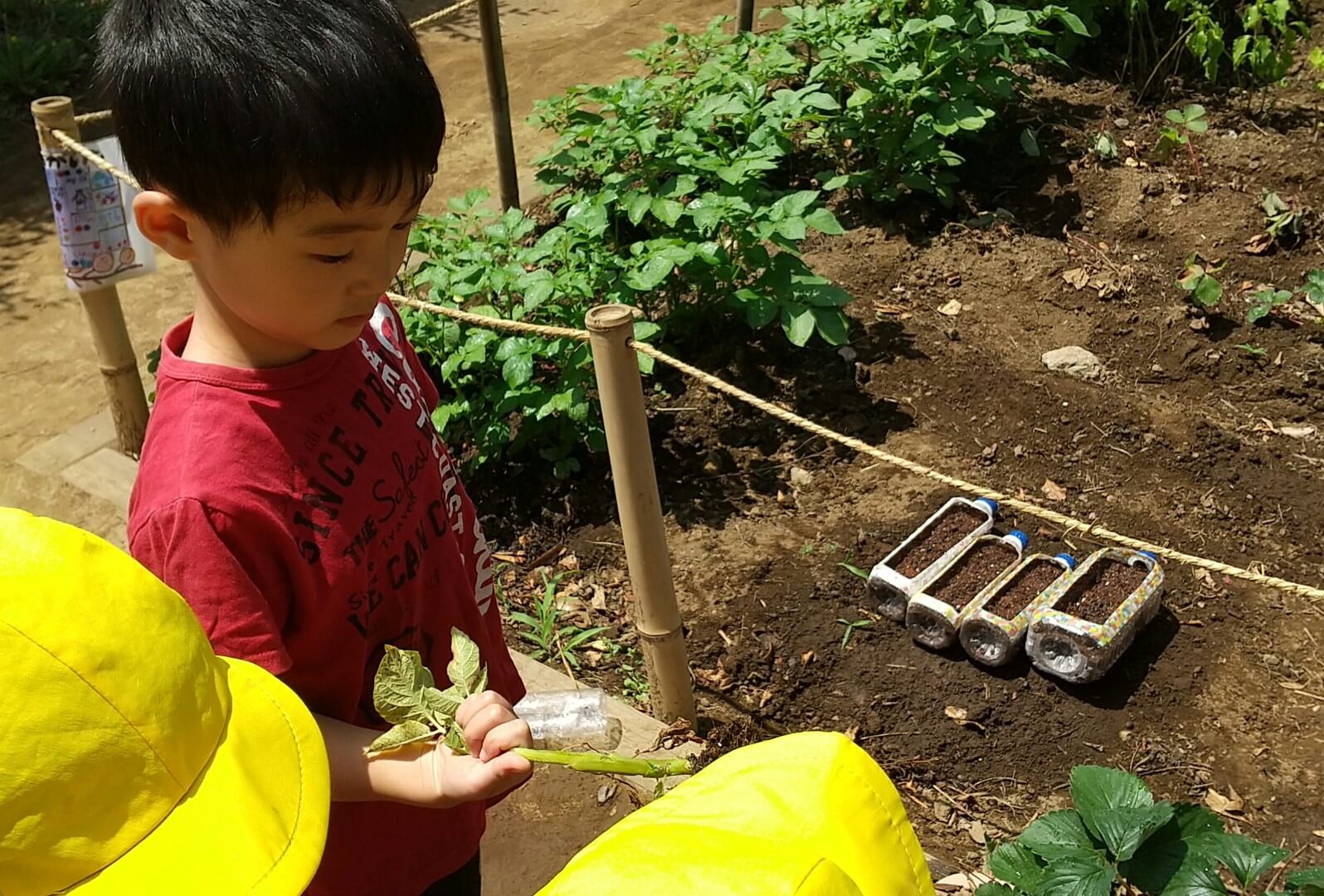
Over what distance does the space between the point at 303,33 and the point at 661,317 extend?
286cm

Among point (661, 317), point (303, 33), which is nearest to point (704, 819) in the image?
point (303, 33)

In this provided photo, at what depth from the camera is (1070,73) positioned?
5551mm

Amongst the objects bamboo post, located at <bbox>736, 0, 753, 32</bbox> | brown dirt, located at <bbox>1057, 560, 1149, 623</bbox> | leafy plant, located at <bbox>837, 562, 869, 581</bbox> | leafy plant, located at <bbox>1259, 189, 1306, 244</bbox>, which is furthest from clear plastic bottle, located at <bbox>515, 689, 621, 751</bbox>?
bamboo post, located at <bbox>736, 0, 753, 32</bbox>

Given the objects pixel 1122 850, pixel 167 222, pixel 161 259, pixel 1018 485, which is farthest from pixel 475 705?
pixel 161 259

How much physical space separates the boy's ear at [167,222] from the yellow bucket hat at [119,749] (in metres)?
0.42

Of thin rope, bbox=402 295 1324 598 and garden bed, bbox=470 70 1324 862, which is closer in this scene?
thin rope, bbox=402 295 1324 598

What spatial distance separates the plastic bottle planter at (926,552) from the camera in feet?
9.92

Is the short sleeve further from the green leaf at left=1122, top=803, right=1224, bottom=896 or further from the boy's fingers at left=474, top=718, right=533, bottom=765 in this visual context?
the green leaf at left=1122, top=803, right=1224, bottom=896

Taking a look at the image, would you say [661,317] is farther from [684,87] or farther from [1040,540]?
[1040,540]

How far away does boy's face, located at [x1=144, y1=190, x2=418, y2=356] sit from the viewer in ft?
4.07

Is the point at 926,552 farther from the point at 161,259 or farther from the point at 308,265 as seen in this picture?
the point at 161,259

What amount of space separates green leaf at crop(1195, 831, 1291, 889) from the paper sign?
3155 mm

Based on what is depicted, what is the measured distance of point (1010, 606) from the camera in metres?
2.96

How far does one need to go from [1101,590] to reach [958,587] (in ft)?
1.18
